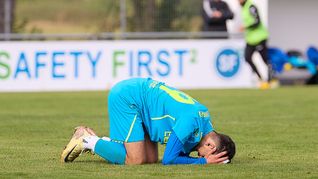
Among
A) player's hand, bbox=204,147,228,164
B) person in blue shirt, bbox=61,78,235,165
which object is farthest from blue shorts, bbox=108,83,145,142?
player's hand, bbox=204,147,228,164

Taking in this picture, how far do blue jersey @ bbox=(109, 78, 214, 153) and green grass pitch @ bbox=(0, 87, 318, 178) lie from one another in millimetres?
347

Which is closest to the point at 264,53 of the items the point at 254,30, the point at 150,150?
the point at 254,30

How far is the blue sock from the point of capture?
10.5 metres

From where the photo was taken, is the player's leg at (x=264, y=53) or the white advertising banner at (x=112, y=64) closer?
the white advertising banner at (x=112, y=64)

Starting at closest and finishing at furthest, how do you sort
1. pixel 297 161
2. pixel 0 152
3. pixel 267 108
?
pixel 297 161 < pixel 0 152 < pixel 267 108

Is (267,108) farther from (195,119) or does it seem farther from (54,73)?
(195,119)

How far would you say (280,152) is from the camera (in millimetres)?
12117

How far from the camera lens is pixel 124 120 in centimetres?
1043

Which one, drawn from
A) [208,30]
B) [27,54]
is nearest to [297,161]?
[27,54]

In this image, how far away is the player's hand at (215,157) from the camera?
400 inches

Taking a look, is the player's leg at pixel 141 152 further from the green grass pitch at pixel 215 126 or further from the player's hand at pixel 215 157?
the player's hand at pixel 215 157

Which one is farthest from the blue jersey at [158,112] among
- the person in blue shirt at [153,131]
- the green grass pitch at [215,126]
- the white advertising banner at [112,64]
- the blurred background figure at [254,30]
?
Answer: the blurred background figure at [254,30]

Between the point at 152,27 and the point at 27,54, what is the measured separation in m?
3.90

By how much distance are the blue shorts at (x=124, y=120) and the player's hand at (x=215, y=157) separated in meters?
0.71
